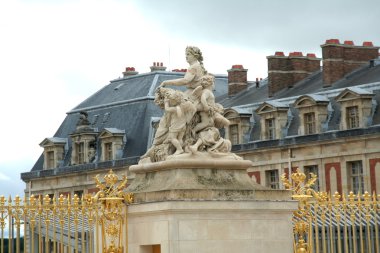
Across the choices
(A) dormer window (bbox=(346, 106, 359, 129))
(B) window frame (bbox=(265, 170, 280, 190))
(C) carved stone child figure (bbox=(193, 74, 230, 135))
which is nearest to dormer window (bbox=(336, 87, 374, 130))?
(A) dormer window (bbox=(346, 106, 359, 129))

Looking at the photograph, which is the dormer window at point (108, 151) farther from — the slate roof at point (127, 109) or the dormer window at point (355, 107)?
the dormer window at point (355, 107)

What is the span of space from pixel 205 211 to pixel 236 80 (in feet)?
140

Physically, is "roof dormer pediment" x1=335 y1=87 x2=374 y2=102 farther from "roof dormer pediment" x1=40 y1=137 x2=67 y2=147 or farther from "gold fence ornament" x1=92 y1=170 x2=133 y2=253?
"gold fence ornament" x1=92 y1=170 x2=133 y2=253

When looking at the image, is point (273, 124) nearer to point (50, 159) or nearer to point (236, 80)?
point (236, 80)

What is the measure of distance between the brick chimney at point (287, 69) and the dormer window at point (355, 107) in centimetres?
711

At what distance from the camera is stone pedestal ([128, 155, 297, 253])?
2400 centimetres

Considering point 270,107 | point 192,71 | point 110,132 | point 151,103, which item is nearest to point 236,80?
point 151,103

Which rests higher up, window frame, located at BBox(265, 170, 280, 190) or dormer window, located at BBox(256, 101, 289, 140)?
dormer window, located at BBox(256, 101, 289, 140)

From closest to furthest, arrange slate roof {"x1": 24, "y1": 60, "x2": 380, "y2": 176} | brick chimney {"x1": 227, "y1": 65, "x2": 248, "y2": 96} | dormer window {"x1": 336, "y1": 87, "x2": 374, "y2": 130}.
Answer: dormer window {"x1": 336, "y1": 87, "x2": 374, "y2": 130} → slate roof {"x1": 24, "y1": 60, "x2": 380, "y2": 176} → brick chimney {"x1": 227, "y1": 65, "x2": 248, "y2": 96}

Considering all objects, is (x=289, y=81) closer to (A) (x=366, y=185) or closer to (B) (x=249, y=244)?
(A) (x=366, y=185)

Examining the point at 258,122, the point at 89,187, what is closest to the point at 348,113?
the point at 258,122

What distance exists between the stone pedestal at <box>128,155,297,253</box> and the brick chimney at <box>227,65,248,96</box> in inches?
1626

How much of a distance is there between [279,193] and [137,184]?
252cm

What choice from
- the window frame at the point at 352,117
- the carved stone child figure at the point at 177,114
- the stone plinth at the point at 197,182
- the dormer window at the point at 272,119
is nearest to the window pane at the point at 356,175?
the window frame at the point at 352,117
